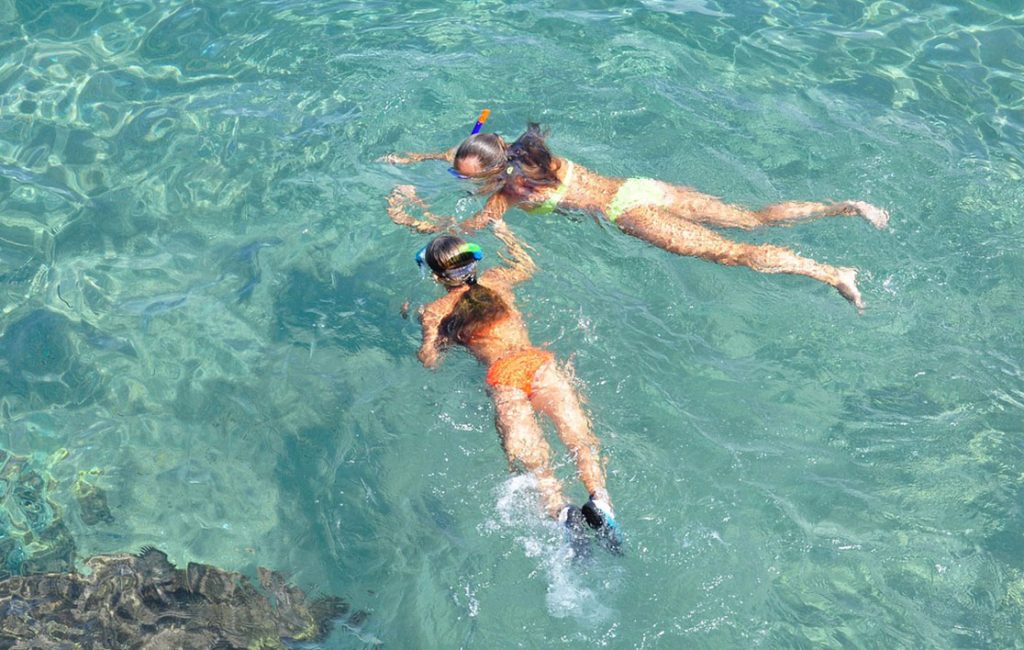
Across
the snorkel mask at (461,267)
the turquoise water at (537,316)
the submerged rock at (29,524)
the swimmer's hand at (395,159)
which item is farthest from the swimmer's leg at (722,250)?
the submerged rock at (29,524)

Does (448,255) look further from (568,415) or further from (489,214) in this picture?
(489,214)

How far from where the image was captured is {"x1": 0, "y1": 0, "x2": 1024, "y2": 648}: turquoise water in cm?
556

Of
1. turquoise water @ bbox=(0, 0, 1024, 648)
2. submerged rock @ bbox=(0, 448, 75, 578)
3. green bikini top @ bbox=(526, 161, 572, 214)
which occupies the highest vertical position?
green bikini top @ bbox=(526, 161, 572, 214)

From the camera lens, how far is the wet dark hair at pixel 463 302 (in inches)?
239

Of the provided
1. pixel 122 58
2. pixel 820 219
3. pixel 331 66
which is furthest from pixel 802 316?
pixel 122 58

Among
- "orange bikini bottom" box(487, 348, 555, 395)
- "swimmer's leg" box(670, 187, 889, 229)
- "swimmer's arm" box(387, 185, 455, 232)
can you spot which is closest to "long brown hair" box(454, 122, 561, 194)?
"swimmer's arm" box(387, 185, 455, 232)

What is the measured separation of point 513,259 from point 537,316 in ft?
2.21

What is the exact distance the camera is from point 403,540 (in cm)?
590

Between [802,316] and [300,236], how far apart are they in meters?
4.19

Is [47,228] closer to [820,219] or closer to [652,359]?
[652,359]

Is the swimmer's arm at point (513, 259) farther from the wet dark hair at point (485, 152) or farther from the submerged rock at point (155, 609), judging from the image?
the submerged rock at point (155, 609)

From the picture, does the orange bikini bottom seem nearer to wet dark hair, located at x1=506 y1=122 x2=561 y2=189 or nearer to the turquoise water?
the turquoise water

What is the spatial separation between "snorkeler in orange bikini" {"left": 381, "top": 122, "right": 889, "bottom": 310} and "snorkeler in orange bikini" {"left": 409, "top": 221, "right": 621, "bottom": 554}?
1244 millimetres

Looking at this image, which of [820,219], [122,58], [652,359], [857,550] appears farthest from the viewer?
[122,58]
